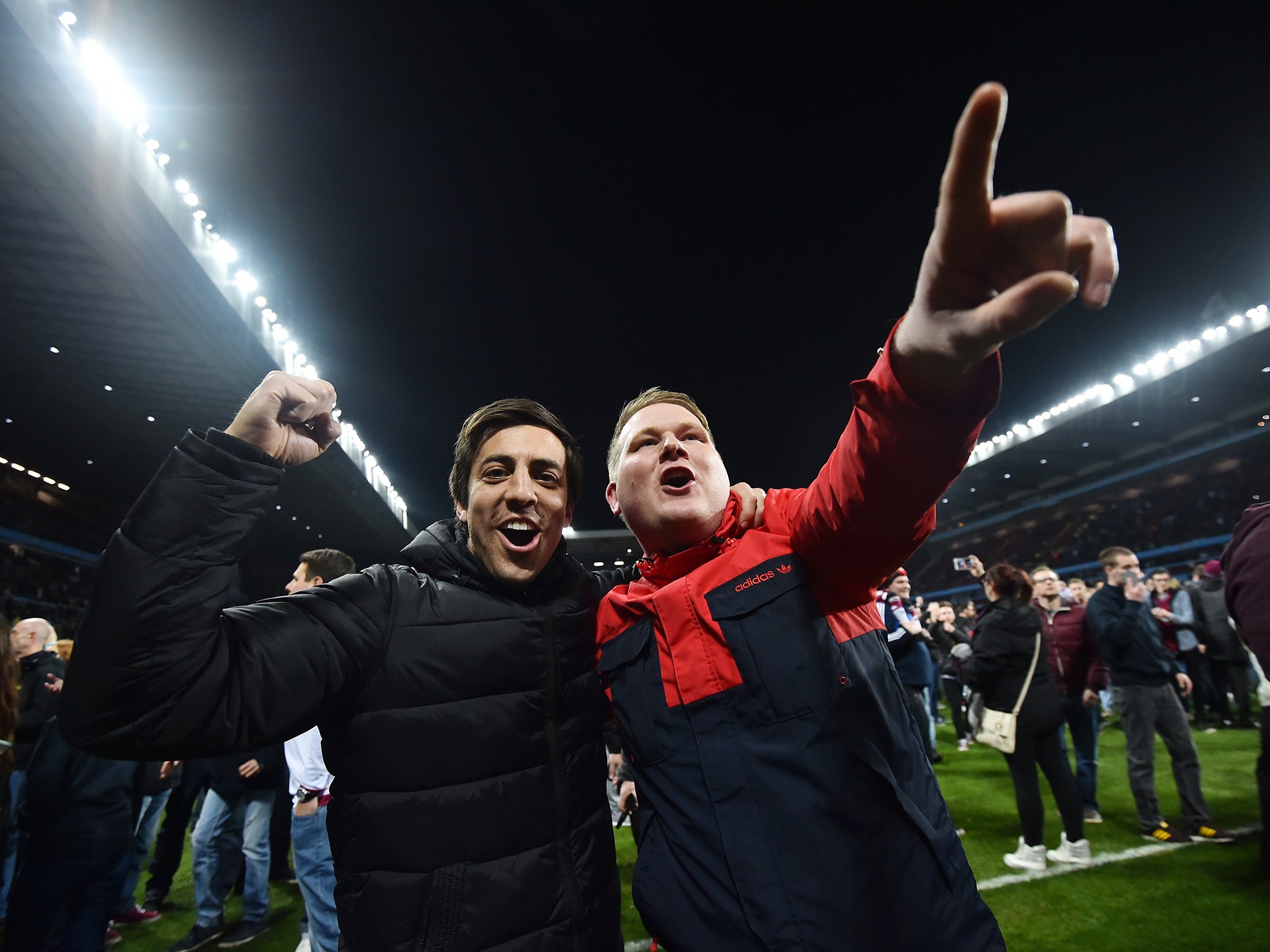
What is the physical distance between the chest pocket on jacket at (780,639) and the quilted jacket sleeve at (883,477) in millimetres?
86

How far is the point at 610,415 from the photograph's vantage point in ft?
59.1

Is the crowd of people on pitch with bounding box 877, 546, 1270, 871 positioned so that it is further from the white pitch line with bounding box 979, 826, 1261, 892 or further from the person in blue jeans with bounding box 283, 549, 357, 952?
the person in blue jeans with bounding box 283, 549, 357, 952

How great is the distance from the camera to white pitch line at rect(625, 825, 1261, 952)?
4.08 m

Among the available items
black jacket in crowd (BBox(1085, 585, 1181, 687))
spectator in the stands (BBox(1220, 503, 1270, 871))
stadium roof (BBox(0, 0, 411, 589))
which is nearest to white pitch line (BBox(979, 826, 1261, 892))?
black jacket in crowd (BBox(1085, 585, 1181, 687))

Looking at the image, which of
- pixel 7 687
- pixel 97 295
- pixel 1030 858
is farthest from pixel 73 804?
pixel 97 295

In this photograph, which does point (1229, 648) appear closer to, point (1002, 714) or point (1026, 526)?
point (1002, 714)

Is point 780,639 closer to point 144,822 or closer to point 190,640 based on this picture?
point 190,640

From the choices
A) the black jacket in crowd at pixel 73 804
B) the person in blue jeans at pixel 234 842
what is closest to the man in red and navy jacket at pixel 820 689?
the black jacket in crowd at pixel 73 804

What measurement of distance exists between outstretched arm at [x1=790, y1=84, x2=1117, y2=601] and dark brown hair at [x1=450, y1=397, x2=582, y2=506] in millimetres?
849

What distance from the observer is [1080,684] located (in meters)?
5.44

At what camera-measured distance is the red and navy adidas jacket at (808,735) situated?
111 cm

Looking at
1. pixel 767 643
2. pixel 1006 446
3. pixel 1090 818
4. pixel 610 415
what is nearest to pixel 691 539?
pixel 767 643

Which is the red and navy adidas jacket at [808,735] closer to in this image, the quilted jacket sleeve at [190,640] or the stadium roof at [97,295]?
the quilted jacket sleeve at [190,640]

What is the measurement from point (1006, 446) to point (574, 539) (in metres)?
19.2
